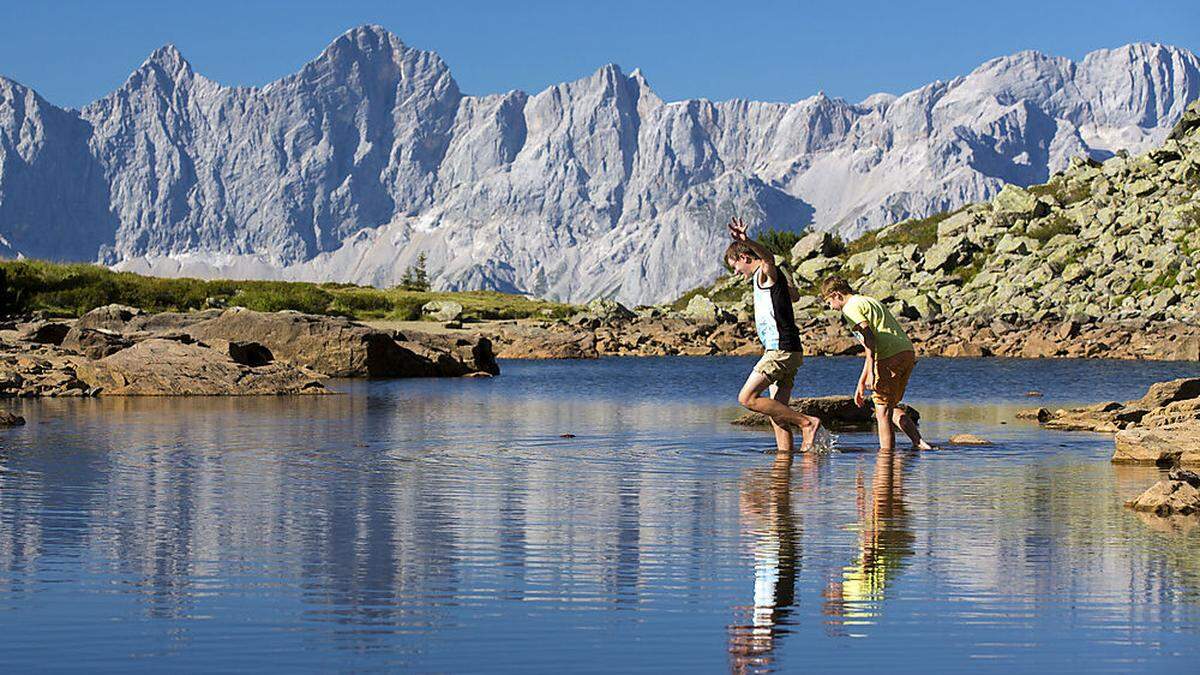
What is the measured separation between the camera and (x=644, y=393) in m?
44.0

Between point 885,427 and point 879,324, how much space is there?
4.24 feet

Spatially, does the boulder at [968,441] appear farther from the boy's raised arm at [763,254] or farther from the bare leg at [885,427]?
the boy's raised arm at [763,254]

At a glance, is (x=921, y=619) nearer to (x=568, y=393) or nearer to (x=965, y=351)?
(x=568, y=393)

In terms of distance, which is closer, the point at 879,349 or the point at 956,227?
the point at 879,349

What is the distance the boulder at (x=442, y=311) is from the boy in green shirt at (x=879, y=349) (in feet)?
284

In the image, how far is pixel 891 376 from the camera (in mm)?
19828

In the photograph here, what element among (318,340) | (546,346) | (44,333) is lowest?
(318,340)

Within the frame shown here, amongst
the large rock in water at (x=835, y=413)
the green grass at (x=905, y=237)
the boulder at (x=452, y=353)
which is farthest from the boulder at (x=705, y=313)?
the large rock in water at (x=835, y=413)

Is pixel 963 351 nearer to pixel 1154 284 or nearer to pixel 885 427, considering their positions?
pixel 1154 284

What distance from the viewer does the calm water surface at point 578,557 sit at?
318 inches

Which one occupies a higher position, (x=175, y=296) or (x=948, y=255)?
(x=948, y=255)

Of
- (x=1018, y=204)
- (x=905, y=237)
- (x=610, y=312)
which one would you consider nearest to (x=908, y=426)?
(x=610, y=312)

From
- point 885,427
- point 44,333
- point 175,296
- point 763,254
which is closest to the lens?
point 763,254

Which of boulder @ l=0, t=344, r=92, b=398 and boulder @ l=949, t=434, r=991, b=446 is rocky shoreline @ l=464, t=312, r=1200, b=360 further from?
boulder @ l=949, t=434, r=991, b=446
